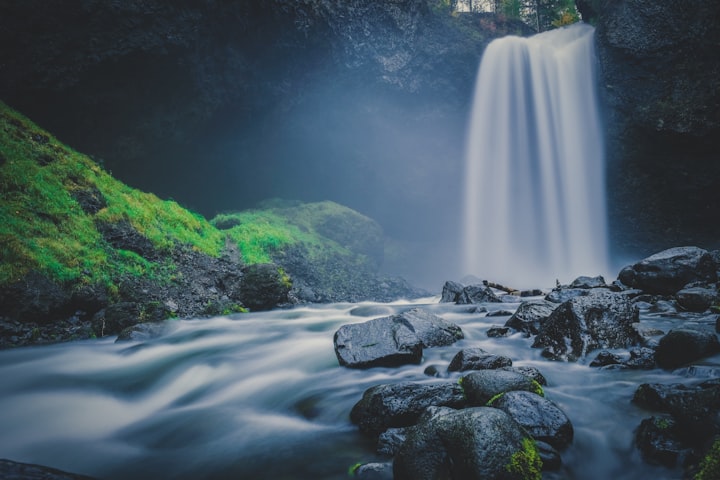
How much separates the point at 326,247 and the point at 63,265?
34.4 ft

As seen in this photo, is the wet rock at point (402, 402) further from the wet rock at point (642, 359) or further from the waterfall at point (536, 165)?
the waterfall at point (536, 165)

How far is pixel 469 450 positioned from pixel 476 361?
2225 millimetres

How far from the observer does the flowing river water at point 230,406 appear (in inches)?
108

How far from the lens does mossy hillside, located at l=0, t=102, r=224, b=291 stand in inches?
256

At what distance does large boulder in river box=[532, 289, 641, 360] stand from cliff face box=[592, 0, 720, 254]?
12978mm

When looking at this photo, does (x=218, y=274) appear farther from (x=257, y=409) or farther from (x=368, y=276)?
(x=368, y=276)

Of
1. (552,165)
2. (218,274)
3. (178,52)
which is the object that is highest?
(178,52)

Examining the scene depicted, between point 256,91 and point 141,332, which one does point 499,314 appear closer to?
point 141,332

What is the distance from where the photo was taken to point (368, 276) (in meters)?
15.7

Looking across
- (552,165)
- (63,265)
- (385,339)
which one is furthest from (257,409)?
(552,165)

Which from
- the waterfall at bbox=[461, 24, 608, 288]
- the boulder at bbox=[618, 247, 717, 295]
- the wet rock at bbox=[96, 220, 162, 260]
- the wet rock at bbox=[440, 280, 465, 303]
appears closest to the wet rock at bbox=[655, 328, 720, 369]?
the boulder at bbox=[618, 247, 717, 295]

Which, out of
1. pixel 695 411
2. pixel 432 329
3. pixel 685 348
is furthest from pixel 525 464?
pixel 432 329

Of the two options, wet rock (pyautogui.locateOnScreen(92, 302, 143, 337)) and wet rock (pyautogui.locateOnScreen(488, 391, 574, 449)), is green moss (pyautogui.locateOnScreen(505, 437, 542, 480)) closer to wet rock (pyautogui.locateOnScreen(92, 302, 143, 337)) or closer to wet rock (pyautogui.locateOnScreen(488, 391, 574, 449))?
wet rock (pyautogui.locateOnScreen(488, 391, 574, 449))

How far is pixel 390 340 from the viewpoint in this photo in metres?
4.67
